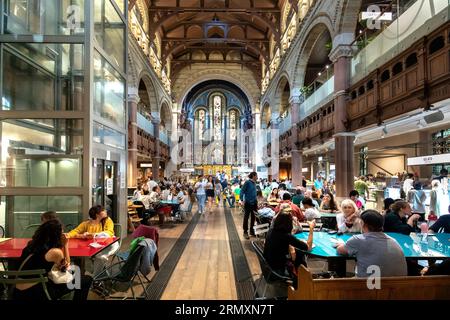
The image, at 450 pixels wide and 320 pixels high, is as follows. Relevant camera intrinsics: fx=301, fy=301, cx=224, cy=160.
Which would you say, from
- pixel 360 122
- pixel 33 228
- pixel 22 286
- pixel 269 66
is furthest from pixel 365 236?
pixel 269 66

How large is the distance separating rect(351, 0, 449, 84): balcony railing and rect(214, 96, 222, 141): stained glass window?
29.3 meters

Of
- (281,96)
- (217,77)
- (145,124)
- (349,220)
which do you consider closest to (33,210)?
(349,220)

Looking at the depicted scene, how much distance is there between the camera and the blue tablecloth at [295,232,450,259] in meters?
2.90

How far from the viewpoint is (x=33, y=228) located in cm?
474

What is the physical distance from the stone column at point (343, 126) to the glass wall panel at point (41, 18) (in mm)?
7235

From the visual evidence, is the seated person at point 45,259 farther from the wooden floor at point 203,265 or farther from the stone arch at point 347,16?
the stone arch at point 347,16

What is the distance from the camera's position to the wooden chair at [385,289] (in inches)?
81.0

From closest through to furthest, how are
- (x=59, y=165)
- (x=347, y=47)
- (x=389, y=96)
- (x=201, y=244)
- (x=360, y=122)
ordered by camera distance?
(x=59, y=165), (x=201, y=244), (x=389, y=96), (x=360, y=122), (x=347, y=47)

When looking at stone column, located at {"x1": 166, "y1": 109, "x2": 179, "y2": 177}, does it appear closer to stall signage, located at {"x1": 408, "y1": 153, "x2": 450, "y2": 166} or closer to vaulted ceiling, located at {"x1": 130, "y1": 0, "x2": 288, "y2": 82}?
vaulted ceiling, located at {"x1": 130, "y1": 0, "x2": 288, "y2": 82}

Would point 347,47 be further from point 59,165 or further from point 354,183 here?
point 59,165

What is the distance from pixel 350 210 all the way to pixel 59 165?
A: 4435mm

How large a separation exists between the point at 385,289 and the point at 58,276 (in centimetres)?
256

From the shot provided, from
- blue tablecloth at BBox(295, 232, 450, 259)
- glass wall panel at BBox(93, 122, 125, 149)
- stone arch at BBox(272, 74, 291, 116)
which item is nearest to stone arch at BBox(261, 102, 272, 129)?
stone arch at BBox(272, 74, 291, 116)

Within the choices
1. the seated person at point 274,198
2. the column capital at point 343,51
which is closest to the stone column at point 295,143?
the column capital at point 343,51
